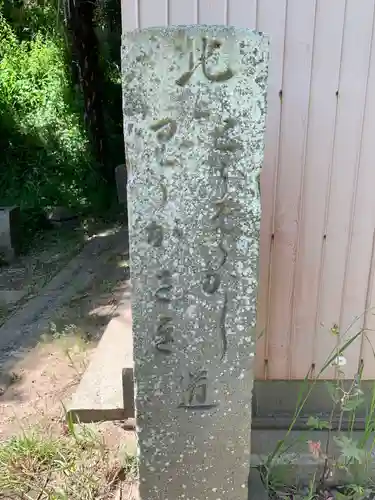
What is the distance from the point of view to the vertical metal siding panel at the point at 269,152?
2186 mm

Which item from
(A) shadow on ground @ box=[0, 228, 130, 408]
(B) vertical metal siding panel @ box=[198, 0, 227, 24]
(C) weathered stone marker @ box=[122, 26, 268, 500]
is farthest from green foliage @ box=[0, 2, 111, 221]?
(C) weathered stone marker @ box=[122, 26, 268, 500]

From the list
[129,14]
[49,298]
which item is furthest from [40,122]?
[129,14]

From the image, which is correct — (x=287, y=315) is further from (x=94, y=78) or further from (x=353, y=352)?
(x=94, y=78)

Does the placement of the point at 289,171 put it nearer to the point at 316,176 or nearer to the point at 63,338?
the point at 316,176

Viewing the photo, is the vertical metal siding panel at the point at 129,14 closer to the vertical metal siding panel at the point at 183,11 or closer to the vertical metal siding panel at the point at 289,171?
the vertical metal siding panel at the point at 183,11

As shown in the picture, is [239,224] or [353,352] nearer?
[239,224]

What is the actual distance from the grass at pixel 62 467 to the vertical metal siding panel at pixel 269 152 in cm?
82

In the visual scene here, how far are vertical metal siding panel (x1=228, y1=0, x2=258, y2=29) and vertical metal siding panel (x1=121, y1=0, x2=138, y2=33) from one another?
38 cm

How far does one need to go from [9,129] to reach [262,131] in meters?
7.58

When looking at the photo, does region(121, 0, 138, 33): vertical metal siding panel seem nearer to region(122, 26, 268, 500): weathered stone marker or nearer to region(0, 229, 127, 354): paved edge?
region(122, 26, 268, 500): weathered stone marker

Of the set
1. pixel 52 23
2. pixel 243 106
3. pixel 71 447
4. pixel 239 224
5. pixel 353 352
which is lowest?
pixel 71 447

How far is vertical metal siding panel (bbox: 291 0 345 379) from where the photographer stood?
7.21 ft

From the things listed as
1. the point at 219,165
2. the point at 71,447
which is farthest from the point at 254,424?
the point at 219,165

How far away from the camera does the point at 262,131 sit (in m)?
1.57
